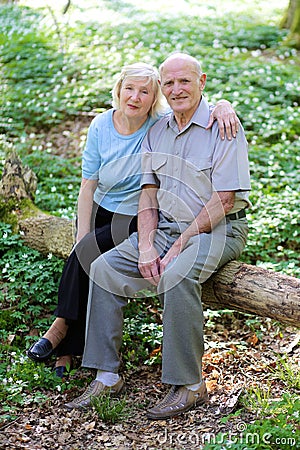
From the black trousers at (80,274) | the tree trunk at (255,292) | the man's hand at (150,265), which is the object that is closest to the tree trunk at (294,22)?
the black trousers at (80,274)

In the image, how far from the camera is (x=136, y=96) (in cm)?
372

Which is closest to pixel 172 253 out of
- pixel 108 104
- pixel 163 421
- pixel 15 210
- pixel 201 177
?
pixel 201 177

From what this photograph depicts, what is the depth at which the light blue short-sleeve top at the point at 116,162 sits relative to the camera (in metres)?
3.88

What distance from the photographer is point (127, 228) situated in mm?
3842

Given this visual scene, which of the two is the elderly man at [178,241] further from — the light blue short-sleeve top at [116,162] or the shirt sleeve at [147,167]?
the light blue short-sleeve top at [116,162]

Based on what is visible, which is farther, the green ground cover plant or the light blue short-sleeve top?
the green ground cover plant

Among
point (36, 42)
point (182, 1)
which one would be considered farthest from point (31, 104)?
point (182, 1)

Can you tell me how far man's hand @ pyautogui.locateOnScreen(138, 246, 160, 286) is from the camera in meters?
3.49

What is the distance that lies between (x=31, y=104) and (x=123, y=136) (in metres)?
4.43

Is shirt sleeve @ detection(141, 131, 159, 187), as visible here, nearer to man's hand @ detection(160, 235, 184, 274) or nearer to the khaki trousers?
the khaki trousers

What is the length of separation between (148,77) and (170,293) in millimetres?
1427

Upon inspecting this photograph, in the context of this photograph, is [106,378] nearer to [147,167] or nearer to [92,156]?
[147,167]

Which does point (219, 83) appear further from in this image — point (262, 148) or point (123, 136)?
point (123, 136)

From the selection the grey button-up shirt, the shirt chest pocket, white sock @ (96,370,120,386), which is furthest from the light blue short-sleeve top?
white sock @ (96,370,120,386)
